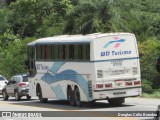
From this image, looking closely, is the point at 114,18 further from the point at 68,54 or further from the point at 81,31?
the point at 68,54

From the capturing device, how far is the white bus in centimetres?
2362

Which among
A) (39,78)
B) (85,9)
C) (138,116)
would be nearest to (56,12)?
(85,9)

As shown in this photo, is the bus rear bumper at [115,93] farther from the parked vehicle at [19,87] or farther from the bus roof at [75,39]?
the parked vehicle at [19,87]

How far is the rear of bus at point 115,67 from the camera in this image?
23578mm

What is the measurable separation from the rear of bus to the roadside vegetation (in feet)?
21.6

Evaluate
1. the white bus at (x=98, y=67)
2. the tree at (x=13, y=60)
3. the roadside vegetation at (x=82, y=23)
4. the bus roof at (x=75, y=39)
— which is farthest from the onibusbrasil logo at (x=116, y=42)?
the tree at (x=13, y=60)

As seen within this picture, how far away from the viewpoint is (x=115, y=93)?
23828mm

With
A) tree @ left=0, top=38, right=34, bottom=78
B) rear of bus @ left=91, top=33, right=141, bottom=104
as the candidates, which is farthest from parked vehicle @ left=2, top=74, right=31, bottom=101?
tree @ left=0, top=38, right=34, bottom=78

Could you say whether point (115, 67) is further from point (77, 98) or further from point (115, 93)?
point (77, 98)

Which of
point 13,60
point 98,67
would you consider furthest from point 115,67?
point 13,60

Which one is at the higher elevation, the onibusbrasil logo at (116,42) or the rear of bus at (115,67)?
the onibusbrasil logo at (116,42)

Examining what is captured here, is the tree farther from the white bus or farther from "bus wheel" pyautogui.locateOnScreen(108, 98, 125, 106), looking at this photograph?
"bus wheel" pyautogui.locateOnScreen(108, 98, 125, 106)

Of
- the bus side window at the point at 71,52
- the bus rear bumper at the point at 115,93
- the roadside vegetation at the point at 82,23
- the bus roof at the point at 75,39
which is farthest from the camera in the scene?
the roadside vegetation at the point at 82,23

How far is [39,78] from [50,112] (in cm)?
718
